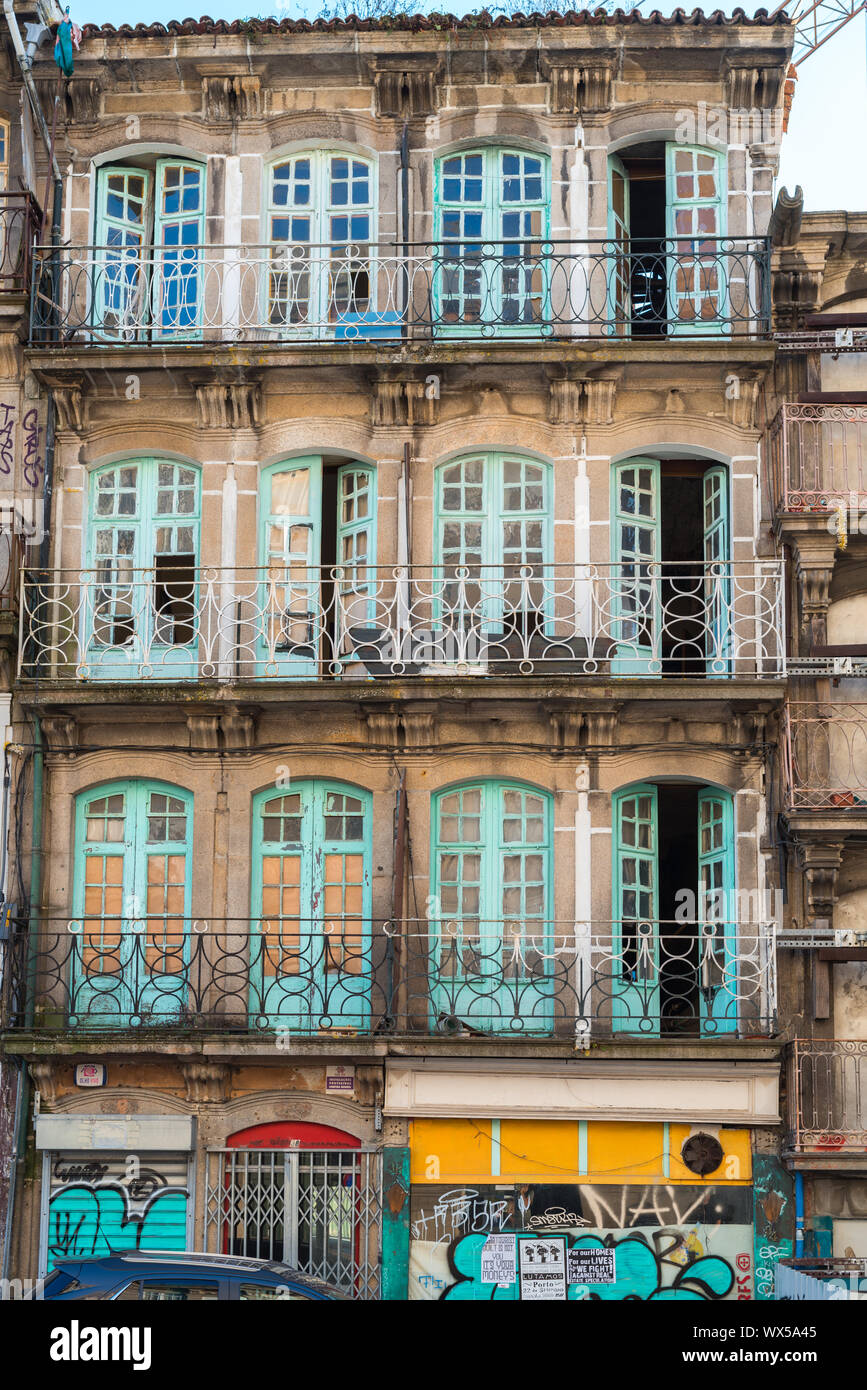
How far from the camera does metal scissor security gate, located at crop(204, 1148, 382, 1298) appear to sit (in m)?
18.6

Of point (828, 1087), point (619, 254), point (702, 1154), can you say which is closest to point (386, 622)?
point (619, 254)

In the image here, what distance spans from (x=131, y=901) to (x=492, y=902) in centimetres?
389

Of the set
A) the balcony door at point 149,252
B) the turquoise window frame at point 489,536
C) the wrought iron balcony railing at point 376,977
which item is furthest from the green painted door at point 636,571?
the balcony door at point 149,252

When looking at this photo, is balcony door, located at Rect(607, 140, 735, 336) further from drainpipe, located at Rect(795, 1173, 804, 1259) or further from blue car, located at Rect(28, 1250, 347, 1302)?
blue car, located at Rect(28, 1250, 347, 1302)

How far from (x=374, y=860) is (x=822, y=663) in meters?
5.23

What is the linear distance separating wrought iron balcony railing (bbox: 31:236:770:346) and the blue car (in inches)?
389

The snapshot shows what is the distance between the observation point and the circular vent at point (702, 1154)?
18594mm

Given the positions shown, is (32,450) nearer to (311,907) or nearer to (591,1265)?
(311,907)

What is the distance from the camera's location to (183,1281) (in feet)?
50.4

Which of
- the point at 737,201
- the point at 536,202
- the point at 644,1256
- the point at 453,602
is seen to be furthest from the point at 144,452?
the point at 644,1256

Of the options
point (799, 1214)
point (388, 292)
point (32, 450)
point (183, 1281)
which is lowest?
point (183, 1281)

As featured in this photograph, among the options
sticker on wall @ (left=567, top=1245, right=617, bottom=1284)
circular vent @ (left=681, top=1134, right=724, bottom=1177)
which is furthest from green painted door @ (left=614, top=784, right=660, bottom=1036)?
sticker on wall @ (left=567, top=1245, right=617, bottom=1284)

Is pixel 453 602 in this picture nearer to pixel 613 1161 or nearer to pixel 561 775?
pixel 561 775

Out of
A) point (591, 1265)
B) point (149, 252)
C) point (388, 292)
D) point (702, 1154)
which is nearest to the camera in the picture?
point (591, 1265)
